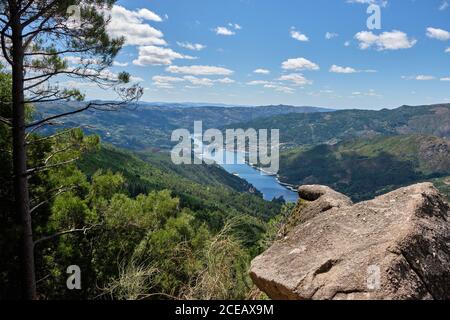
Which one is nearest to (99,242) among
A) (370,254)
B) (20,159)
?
(20,159)

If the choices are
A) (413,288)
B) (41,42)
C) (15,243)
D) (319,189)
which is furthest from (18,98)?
(413,288)

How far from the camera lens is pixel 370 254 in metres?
6.18

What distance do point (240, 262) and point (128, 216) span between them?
11110mm

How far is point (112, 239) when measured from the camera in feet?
A: 66.5

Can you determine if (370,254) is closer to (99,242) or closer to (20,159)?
(20,159)

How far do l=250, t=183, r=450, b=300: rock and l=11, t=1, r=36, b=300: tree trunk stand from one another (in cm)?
780

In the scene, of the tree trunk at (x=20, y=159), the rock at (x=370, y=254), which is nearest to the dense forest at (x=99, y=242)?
the tree trunk at (x=20, y=159)

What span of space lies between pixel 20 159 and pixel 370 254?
10063 mm

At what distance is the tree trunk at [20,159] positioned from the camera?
11.2 m

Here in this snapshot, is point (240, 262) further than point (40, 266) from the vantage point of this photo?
No

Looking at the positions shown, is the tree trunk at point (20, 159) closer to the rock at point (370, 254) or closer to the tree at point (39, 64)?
the tree at point (39, 64)

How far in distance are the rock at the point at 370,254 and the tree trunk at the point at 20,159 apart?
307 inches

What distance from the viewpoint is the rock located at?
5773 mm
